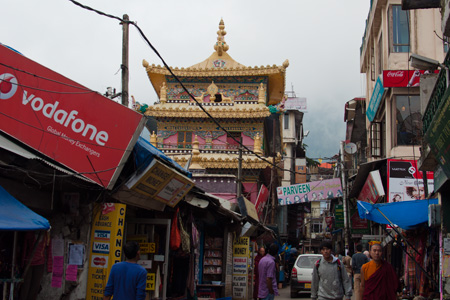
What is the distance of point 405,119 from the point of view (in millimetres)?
17109

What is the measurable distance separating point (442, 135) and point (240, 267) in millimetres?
9267

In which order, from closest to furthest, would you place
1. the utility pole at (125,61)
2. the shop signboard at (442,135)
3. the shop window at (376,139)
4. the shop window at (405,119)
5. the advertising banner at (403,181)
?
the shop signboard at (442,135)
the utility pole at (125,61)
the advertising banner at (403,181)
the shop window at (405,119)
the shop window at (376,139)

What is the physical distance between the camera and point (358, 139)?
32.5 m

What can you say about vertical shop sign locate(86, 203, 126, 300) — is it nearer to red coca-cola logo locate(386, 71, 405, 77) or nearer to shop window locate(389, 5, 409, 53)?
red coca-cola logo locate(386, 71, 405, 77)

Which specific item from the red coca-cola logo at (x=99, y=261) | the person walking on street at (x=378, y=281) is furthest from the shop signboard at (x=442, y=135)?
the red coca-cola logo at (x=99, y=261)

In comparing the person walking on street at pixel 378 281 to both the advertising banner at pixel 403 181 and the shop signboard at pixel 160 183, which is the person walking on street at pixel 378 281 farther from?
the advertising banner at pixel 403 181

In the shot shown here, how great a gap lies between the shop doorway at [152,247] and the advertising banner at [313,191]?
46.0ft

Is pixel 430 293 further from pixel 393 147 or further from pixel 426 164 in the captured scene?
pixel 393 147

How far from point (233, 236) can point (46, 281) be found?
8.26 meters

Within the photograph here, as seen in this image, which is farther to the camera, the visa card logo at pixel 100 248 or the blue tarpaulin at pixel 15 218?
the visa card logo at pixel 100 248

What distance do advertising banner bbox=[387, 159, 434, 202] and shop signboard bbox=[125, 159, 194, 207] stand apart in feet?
29.8

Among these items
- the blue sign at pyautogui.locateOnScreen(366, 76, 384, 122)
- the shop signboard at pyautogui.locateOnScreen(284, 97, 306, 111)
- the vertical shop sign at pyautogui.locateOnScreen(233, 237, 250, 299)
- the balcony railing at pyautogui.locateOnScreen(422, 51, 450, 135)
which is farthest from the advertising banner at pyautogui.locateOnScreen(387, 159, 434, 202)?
the shop signboard at pyautogui.locateOnScreen(284, 97, 306, 111)

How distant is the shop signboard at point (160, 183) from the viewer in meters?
8.64

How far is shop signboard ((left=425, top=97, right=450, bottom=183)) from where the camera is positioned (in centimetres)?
739
